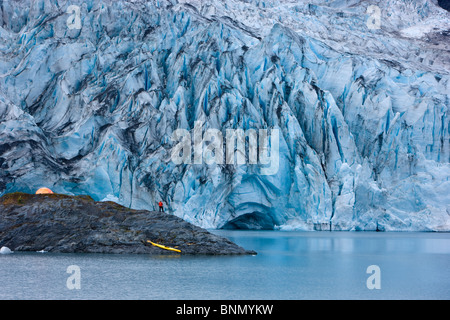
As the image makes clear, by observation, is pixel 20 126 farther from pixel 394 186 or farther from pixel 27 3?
pixel 394 186

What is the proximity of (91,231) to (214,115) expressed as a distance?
13719 mm

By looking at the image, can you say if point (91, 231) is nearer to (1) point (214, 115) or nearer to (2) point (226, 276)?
(2) point (226, 276)

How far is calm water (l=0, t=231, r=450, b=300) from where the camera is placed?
33.1 feet

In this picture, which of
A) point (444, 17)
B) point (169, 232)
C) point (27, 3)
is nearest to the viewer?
point (169, 232)

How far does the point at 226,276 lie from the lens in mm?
11938

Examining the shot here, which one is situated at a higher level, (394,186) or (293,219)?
(394,186)

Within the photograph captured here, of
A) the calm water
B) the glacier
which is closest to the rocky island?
the calm water

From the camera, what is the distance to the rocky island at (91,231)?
52.1 ft

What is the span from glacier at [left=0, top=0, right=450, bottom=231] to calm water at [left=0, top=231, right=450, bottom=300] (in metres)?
10.5

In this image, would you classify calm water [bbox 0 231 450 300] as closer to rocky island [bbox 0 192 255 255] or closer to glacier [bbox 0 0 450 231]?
rocky island [bbox 0 192 255 255]

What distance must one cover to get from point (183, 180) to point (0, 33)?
1484cm

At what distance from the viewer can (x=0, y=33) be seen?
31.7 m

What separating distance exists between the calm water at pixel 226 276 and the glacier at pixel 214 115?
1054 centimetres
